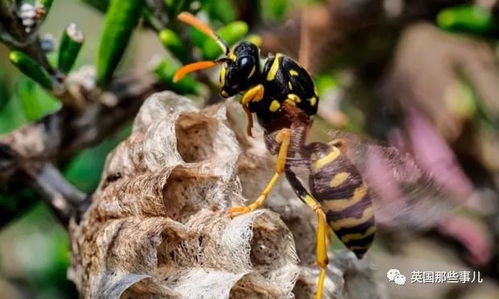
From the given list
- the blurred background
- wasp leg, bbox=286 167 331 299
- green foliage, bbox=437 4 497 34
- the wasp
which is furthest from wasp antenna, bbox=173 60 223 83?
green foliage, bbox=437 4 497 34

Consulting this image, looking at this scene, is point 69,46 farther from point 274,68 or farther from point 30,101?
point 274,68

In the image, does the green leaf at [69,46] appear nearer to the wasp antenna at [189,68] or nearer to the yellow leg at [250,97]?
the wasp antenna at [189,68]

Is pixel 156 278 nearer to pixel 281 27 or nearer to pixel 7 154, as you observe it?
pixel 7 154

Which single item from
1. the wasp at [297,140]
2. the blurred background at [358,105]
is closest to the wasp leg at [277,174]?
the wasp at [297,140]

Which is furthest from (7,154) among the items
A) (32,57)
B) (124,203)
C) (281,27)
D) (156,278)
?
(281,27)

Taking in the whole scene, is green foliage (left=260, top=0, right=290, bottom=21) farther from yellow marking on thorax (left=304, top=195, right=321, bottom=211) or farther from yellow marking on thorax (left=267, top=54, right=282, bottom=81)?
yellow marking on thorax (left=304, top=195, right=321, bottom=211)
